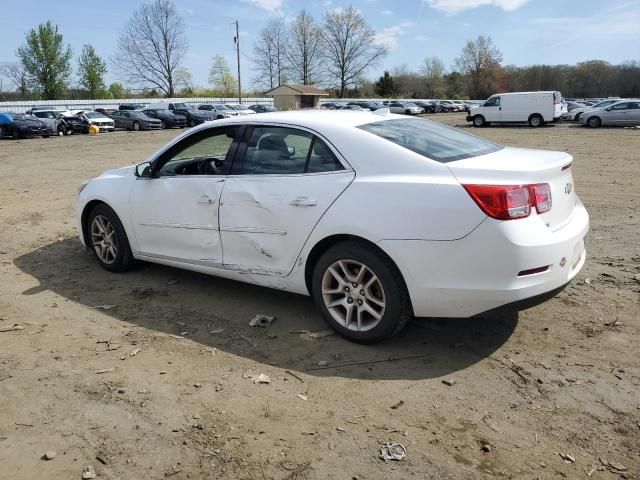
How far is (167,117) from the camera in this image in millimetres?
38875

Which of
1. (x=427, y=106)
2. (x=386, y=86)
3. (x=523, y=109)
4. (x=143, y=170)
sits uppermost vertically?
(x=386, y=86)

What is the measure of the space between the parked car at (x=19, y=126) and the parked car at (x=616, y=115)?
30128 mm

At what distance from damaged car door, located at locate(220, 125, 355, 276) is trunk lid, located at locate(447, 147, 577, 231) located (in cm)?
78

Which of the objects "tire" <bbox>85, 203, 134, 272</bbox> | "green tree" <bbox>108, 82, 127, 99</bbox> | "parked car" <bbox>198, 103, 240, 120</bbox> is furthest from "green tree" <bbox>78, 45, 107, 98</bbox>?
"tire" <bbox>85, 203, 134, 272</bbox>

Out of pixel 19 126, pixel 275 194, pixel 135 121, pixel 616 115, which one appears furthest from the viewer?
pixel 135 121

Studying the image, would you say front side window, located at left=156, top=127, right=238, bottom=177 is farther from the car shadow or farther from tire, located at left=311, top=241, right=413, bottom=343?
tire, located at left=311, top=241, right=413, bottom=343

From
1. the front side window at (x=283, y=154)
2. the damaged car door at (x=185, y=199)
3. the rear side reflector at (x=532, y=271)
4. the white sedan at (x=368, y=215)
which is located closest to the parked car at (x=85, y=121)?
the damaged car door at (x=185, y=199)

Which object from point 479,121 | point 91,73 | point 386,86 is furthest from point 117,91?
point 479,121

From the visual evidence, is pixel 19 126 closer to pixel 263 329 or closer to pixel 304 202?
pixel 263 329

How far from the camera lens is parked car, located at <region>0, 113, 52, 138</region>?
95.0 ft

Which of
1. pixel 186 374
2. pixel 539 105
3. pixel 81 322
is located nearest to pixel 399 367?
pixel 186 374

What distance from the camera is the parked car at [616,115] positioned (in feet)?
92.7

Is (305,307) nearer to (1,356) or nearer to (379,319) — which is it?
(379,319)

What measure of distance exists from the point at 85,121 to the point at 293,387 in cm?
3508
